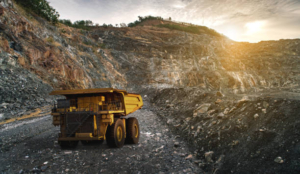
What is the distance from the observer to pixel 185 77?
117ft

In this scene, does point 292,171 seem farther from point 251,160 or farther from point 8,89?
point 8,89

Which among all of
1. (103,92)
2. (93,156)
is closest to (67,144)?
(93,156)

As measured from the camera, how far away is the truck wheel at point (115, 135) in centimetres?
608

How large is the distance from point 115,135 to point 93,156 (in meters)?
0.93

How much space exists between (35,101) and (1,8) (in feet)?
33.9

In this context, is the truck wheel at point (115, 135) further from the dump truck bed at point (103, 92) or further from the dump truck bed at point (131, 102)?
the dump truck bed at point (131, 102)

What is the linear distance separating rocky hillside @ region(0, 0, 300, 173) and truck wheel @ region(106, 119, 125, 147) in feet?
8.89

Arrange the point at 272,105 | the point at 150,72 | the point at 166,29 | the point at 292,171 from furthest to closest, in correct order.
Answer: the point at 166,29 < the point at 150,72 < the point at 272,105 < the point at 292,171

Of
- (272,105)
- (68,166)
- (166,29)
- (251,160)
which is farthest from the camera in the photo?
(166,29)

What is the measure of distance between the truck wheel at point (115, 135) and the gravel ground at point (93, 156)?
254mm

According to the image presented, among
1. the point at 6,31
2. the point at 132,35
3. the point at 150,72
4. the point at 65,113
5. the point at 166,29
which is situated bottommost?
the point at 65,113

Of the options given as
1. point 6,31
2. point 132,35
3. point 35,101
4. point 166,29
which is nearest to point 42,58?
point 6,31

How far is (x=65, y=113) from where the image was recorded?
5996 mm

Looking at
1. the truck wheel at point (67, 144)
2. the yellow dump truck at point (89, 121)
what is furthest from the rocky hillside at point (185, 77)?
the truck wheel at point (67, 144)
